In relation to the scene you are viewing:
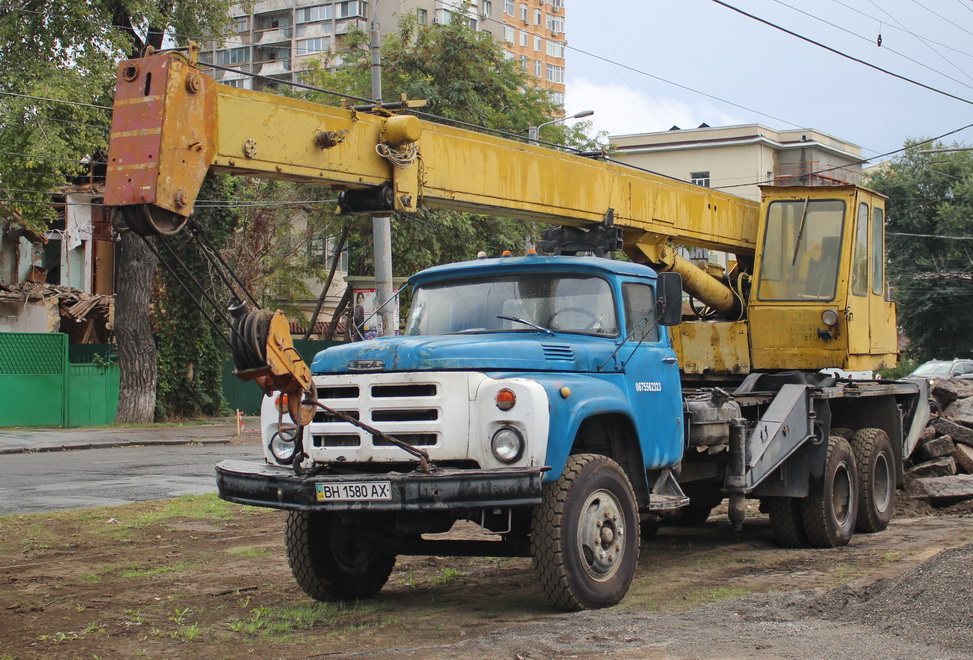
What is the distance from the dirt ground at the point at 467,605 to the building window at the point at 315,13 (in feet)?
243

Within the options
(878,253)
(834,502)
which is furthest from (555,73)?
(834,502)

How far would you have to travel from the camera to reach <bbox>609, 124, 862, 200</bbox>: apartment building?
64.0 meters

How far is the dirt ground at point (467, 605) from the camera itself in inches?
262

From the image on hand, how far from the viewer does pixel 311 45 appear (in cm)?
8219

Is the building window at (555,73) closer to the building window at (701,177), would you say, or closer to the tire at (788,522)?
the building window at (701,177)

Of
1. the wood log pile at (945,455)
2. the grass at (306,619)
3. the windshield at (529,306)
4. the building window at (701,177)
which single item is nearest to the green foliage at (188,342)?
the wood log pile at (945,455)

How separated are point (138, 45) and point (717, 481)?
22.5 m

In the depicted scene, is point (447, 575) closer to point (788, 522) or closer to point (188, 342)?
point (788, 522)

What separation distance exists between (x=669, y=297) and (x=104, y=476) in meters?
10.7

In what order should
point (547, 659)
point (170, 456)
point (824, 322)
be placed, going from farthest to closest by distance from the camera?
1. point (170, 456)
2. point (824, 322)
3. point (547, 659)

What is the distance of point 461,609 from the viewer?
7906 mm

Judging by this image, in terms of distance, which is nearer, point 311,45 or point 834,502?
point 834,502

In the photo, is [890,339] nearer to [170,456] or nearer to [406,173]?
[406,173]

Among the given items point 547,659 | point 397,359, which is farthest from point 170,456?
point 547,659
